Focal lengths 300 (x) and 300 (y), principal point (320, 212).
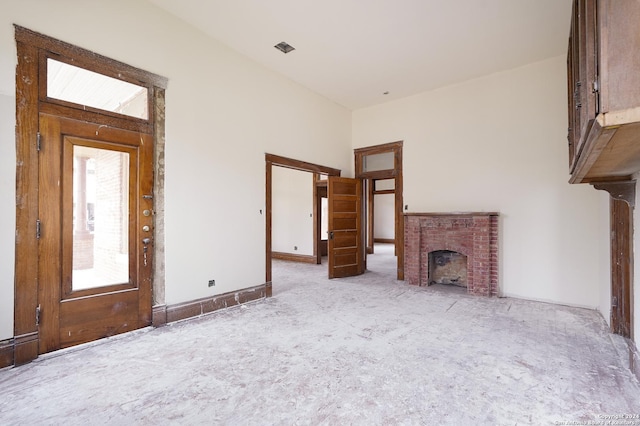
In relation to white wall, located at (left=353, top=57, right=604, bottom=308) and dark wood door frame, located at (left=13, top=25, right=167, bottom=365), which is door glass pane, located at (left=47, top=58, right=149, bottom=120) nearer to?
dark wood door frame, located at (left=13, top=25, right=167, bottom=365)

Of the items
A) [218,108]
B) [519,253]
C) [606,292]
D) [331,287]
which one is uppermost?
[218,108]

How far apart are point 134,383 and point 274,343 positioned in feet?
3.91

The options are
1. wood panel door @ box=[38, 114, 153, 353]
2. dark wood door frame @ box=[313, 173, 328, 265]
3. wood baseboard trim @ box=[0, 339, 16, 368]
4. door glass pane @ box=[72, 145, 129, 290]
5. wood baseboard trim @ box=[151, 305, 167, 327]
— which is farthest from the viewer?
dark wood door frame @ box=[313, 173, 328, 265]

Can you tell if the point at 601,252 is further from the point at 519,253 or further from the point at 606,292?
the point at 519,253

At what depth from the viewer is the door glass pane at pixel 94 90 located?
2807 mm

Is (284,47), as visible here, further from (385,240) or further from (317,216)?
(385,240)

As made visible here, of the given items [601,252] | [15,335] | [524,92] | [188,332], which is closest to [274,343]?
[188,332]

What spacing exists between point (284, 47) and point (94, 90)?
2.46 m

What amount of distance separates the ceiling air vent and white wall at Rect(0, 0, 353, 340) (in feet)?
1.85

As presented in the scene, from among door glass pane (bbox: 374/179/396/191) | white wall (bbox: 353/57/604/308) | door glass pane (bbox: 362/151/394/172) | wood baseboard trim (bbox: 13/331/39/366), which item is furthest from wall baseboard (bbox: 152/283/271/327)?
door glass pane (bbox: 374/179/396/191)

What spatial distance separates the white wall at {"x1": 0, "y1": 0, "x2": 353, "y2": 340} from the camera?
2574 mm

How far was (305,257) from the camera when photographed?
8320 mm

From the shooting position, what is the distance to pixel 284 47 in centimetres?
431

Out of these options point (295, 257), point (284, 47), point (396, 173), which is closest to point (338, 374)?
point (284, 47)
